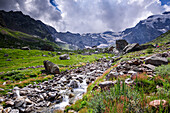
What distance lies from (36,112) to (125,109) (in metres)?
8.78

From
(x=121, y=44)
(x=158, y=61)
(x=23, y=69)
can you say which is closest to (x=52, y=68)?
(x=23, y=69)

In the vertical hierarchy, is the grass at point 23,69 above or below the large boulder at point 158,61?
below

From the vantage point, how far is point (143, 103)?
3469mm

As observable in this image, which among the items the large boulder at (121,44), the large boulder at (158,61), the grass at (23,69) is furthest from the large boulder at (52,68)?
the large boulder at (121,44)

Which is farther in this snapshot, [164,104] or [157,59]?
[157,59]

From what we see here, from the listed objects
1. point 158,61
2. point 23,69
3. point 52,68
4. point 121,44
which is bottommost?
point 23,69

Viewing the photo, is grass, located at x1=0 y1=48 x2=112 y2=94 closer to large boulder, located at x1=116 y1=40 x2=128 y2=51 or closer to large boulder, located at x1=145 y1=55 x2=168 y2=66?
large boulder, located at x1=145 y1=55 x2=168 y2=66

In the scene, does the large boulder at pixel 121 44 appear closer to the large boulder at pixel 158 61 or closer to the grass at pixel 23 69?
the grass at pixel 23 69

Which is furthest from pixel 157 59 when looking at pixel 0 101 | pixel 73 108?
pixel 0 101

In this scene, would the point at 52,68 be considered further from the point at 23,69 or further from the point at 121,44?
the point at 121,44

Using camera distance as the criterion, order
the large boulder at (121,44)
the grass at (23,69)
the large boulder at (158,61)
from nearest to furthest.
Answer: the large boulder at (158,61) → the grass at (23,69) → the large boulder at (121,44)

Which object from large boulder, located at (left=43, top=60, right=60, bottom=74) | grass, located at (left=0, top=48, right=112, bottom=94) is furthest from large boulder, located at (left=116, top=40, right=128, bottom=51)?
large boulder, located at (left=43, top=60, right=60, bottom=74)

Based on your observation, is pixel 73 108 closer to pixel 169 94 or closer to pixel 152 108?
pixel 152 108

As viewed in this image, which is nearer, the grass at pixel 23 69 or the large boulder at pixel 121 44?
the grass at pixel 23 69
